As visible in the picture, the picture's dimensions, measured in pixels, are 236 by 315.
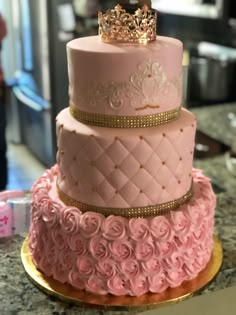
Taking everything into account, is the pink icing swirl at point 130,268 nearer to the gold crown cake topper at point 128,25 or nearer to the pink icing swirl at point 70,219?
the pink icing swirl at point 70,219

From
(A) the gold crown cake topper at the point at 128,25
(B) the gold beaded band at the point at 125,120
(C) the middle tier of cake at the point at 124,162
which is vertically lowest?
(C) the middle tier of cake at the point at 124,162

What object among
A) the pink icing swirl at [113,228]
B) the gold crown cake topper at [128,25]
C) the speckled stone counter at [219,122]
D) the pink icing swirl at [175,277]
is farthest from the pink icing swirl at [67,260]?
the speckled stone counter at [219,122]

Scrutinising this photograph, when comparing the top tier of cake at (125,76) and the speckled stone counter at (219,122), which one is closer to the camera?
the top tier of cake at (125,76)

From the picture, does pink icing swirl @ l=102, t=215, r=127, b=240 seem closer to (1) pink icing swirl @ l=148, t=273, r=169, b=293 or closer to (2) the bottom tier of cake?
(2) the bottom tier of cake

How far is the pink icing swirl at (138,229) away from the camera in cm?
111

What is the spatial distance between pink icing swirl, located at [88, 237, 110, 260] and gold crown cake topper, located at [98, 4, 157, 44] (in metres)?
0.40

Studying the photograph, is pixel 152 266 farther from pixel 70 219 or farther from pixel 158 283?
pixel 70 219

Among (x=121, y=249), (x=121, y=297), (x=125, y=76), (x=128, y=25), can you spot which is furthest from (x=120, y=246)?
(x=128, y=25)

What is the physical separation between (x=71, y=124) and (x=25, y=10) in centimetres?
282

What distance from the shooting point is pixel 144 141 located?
1.09m

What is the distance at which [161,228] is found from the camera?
1.12 metres

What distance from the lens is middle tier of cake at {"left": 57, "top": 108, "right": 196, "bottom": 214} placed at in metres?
1.10

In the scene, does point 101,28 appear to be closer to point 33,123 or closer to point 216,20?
point 216,20

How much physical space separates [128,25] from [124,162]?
276 millimetres
